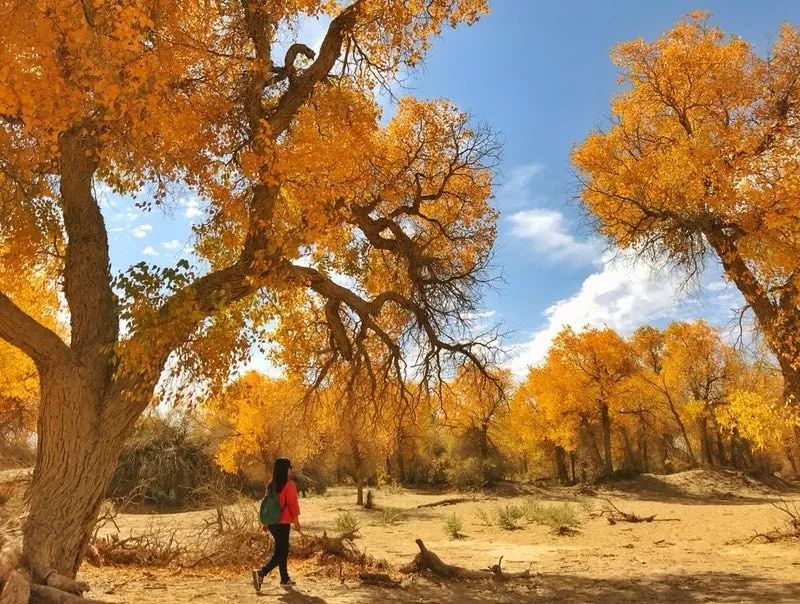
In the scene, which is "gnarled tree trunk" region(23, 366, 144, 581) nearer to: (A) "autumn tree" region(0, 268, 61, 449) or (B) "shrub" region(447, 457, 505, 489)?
(A) "autumn tree" region(0, 268, 61, 449)

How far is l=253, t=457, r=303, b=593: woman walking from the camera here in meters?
6.90

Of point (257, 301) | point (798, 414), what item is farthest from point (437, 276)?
point (798, 414)

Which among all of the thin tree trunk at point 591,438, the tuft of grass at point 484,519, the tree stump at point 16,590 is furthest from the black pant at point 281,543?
the thin tree trunk at point 591,438

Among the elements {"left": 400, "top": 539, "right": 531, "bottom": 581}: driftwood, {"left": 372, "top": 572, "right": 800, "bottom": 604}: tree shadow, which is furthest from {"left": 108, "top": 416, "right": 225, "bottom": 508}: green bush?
{"left": 372, "top": 572, "right": 800, "bottom": 604}: tree shadow

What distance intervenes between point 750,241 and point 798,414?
10.6 feet

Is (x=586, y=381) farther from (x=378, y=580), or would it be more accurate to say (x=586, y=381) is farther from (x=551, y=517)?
(x=378, y=580)

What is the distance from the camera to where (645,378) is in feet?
106

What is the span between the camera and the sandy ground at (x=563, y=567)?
6.74 meters

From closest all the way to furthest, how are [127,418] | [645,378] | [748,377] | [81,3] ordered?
1. [81,3]
2. [127,418]
3. [748,377]
4. [645,378]

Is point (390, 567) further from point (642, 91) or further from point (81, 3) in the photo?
point (642, 91)

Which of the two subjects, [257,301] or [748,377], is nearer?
[257,301]

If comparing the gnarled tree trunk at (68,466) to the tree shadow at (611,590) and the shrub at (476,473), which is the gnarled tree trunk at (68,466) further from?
the shrub at (476,473)

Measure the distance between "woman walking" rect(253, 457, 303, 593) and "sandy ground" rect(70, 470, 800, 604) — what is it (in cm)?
30

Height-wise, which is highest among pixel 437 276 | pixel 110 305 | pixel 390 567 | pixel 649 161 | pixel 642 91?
pixel 642 91
